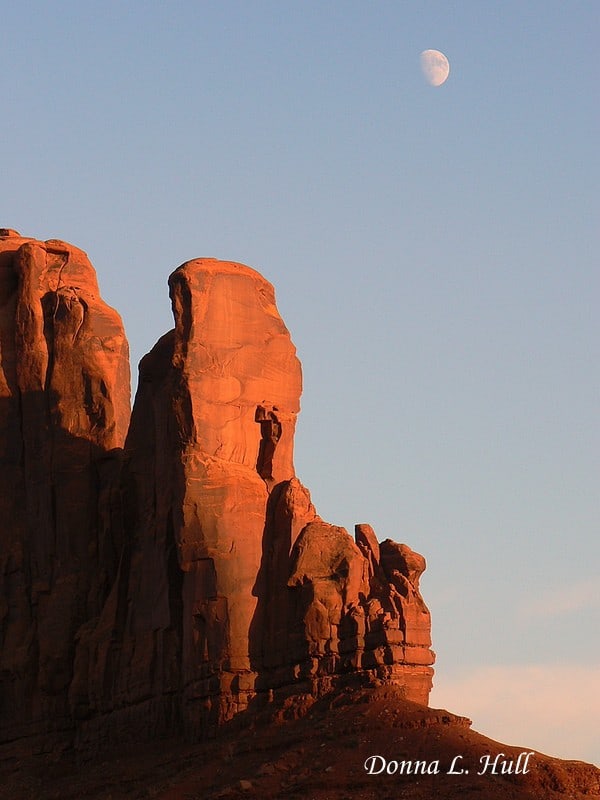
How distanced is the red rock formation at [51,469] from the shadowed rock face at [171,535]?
2.5 inches

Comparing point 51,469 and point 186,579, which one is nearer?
point 186,579

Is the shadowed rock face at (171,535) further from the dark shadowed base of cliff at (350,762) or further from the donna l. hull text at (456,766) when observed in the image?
the donna l. hull text at (456,766)

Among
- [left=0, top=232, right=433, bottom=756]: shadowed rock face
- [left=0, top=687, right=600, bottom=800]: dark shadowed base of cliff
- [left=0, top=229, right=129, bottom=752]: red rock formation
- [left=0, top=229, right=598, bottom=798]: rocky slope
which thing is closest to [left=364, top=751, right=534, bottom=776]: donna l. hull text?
[left=0, top=687, right=600, bottom=800]: dark shadowed base of cliff

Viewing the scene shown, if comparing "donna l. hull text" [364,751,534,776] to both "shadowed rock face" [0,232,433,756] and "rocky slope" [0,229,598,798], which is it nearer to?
"rocky slope" [0,229,598,798]

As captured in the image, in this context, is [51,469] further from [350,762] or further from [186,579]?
[350,762]

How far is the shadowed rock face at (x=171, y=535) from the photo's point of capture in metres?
58.3

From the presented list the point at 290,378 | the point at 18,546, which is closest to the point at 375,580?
the point at 290,378

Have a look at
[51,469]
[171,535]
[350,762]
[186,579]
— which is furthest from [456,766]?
[51,469]

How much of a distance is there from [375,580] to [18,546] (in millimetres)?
16203

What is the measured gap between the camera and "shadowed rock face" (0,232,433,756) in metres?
58.3

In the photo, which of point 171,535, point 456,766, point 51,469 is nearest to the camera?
point 456,766

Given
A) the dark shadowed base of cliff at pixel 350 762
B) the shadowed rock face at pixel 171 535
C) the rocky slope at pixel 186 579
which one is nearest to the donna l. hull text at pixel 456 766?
the dark shadowed base of cliff at pixel 350 762

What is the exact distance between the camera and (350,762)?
174 ft

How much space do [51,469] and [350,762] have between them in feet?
66.6
